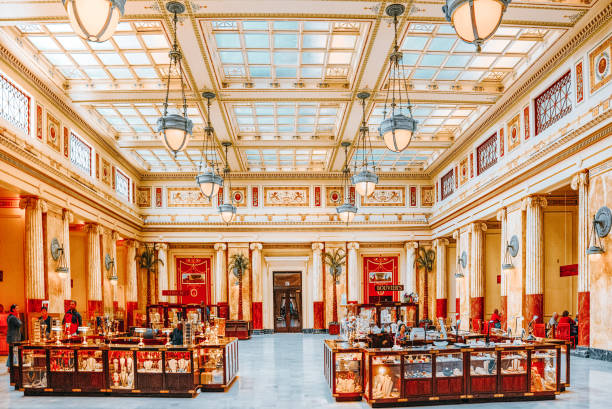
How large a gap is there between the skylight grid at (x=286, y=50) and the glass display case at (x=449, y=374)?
651 centimetres

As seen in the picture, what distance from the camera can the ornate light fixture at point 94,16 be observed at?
500cm

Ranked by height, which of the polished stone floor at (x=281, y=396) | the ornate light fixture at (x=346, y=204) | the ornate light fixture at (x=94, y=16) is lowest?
the polished stone floor at (x=281, y=396)

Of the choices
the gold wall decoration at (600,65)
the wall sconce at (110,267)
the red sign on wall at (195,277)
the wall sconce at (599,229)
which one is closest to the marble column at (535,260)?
A: the wall sconce at (599,229)

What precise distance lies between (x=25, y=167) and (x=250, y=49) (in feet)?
19.4

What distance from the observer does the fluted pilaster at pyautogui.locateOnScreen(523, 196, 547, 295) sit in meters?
13.2

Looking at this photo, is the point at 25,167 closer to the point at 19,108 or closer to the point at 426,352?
the point at 19,108

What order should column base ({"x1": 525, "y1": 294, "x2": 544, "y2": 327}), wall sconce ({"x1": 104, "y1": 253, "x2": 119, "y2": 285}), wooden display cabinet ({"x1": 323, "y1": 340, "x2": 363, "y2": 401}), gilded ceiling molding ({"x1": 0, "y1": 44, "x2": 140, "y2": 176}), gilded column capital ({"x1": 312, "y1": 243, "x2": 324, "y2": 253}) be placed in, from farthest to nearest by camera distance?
gilded column capital ({"x1": 312, "y1": 243, "x2": 324, "y2": 253}) → wall sconce ({"x1": 104, "y1": 253, "x2": 119, "y2": 285}) → column base ({"x1": 525, "y1": 294, "x2": 544, "y2": 327}) → gilded ceiling molding ({"x1": 0, "y1": 44, "x2": 140, "y2": 176}) → wooden display cabinet ({"x1": 323, "y1": 340, "x2": 363, "y2": 401})

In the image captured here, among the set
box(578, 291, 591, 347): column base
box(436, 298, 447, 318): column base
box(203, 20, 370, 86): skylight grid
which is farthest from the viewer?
box(436, 298, 447, 318): column base

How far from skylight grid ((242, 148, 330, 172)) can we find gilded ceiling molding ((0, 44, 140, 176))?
4857mm

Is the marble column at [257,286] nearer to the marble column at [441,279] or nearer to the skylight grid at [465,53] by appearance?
the marble column at [441,279]

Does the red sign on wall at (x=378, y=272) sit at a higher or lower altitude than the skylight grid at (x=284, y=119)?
lower

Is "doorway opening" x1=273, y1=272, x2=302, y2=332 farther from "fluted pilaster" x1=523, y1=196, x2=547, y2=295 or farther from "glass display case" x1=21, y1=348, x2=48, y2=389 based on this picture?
"glass display case" x1=21, y1=348, x2=48, y2=389

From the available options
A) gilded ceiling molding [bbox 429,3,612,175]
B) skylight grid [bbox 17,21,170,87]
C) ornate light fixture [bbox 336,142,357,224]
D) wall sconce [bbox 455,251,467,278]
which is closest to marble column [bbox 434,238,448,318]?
wall sconce [bbox 455,251,467,278]

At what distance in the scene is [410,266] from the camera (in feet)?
74.2
